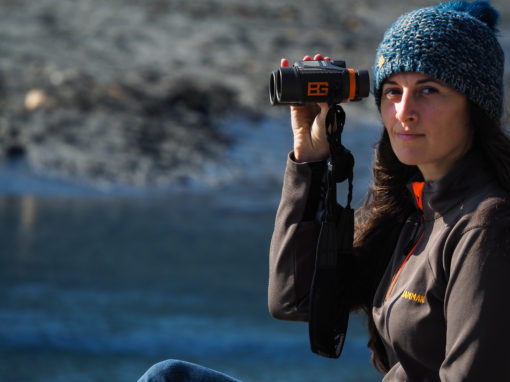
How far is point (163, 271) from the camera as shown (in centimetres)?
535

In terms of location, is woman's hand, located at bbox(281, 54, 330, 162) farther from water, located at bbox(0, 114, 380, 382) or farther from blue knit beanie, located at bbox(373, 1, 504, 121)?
water, located at bbox(0, 114, 380, 382)

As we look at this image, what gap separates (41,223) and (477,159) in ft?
17.5

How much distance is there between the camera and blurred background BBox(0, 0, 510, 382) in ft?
13.8

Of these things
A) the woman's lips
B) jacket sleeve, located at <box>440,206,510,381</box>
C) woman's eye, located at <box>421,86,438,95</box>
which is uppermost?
woman's eye, located at <box>421,86,438,95</box>

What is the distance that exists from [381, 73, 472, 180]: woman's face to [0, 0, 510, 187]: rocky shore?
6.31 metres

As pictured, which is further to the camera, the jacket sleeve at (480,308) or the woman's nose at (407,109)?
the woman's nose at (407,109)

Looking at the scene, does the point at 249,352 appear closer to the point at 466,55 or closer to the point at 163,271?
the point at 163,271

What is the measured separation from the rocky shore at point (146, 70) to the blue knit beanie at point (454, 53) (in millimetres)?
6337

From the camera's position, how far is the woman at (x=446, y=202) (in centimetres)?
135

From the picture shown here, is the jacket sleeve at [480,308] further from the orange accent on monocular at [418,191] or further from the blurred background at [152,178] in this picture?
the blurred background at [152,178]

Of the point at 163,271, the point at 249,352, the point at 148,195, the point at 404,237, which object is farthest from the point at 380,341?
the point at 148,195

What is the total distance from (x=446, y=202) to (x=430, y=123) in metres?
0.16

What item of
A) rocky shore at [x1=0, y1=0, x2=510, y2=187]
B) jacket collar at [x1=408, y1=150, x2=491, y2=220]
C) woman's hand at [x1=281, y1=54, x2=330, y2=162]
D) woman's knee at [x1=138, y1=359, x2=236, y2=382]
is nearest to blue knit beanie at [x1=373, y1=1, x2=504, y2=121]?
jacket collar at [x1=408, y1=150, x2=491, y2=220]

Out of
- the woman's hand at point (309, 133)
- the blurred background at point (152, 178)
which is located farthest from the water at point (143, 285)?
the woman's hand at point (309, 133)
